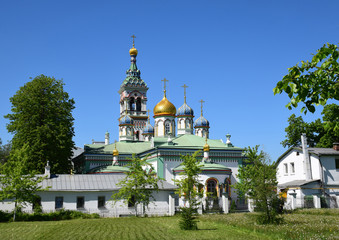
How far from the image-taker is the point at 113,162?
43.3 metres

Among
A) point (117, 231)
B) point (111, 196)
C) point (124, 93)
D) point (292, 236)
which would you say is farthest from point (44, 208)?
point (124, 93)

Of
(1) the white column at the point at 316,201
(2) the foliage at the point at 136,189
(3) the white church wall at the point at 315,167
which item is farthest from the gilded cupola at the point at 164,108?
(1) the white column at the point at 316,201

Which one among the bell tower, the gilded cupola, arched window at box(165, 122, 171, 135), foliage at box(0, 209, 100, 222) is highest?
the bell tower

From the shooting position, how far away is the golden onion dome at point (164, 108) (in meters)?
52.0

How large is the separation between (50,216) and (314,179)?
2327 centimetres

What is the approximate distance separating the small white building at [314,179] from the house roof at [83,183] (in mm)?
10971

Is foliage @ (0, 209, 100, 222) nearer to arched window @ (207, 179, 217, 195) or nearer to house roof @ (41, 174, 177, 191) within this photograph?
house roof @ (41, 174, 177, 191)

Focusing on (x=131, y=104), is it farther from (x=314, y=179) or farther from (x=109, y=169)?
(x=314, y=179)

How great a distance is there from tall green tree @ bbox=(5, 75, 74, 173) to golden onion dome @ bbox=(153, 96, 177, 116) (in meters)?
15.5

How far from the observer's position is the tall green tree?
117ft

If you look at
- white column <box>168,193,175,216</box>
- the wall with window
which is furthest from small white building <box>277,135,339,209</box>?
the wall with window

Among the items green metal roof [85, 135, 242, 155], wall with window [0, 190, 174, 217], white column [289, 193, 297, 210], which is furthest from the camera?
green metal roof [85, 135, 242, 155]

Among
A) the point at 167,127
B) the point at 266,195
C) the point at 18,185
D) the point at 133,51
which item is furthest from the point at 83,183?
the point at 133,51

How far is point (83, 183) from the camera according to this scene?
31.1 meters
